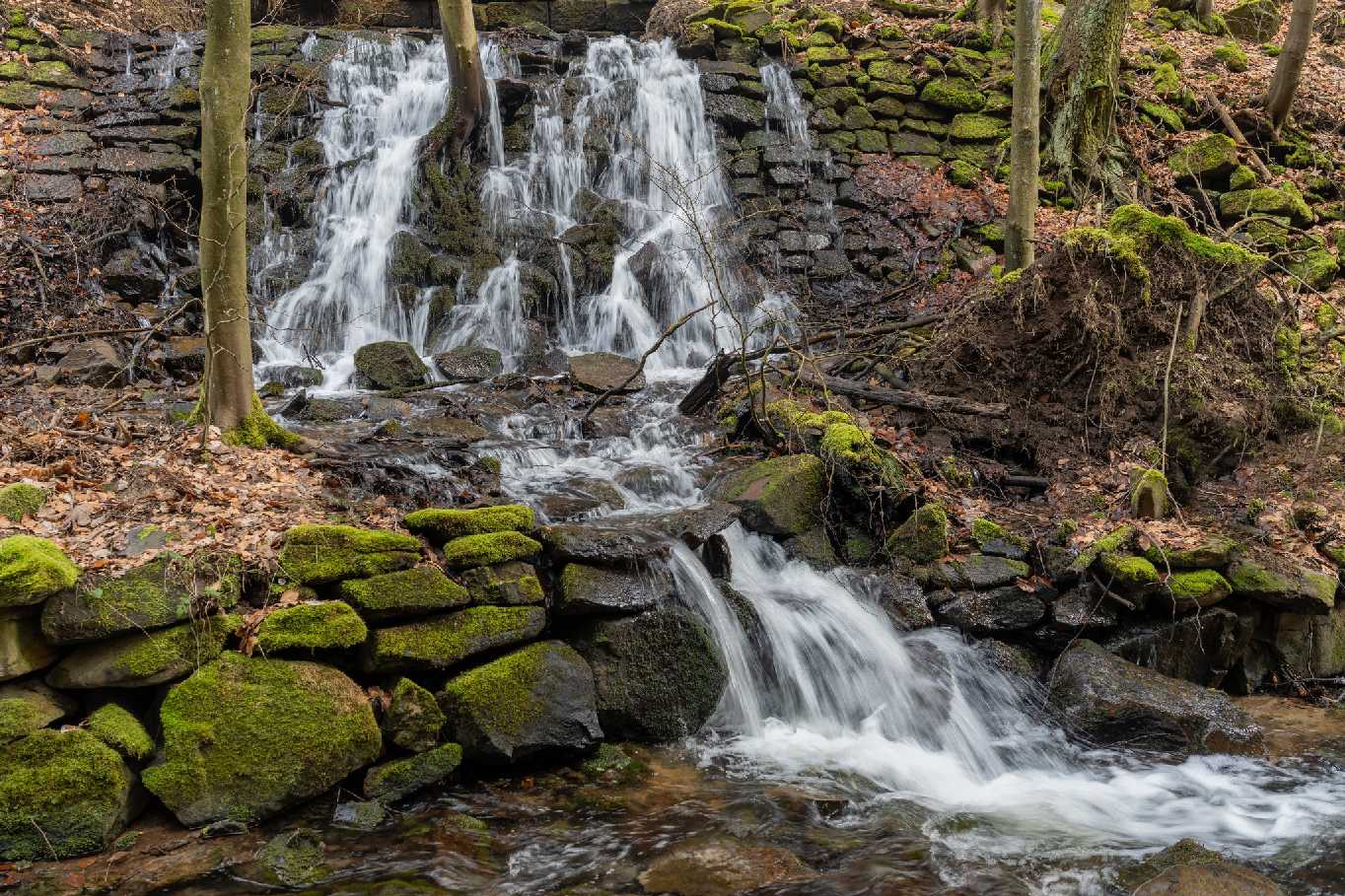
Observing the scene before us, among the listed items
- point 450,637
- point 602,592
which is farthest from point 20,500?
point 602,592

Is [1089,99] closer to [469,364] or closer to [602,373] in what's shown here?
[602,373]

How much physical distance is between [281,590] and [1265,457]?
750cm

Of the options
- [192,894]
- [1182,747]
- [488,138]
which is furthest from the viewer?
[488,138]

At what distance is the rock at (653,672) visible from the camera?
520 cm

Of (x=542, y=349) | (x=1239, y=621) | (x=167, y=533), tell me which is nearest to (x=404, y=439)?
(x=167, y=533)

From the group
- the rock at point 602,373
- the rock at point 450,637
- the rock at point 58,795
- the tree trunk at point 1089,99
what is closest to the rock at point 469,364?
the rock at point 602,373

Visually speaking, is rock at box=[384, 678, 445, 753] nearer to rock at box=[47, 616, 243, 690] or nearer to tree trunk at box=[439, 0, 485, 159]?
rock at box=[47, 616, 243, 690]

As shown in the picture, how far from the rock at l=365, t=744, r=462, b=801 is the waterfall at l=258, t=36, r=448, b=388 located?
20.3 ft

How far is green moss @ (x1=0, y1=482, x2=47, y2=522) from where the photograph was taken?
15.2ft

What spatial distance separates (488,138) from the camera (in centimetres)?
1335

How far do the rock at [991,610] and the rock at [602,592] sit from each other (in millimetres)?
2216

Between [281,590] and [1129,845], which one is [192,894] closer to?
[281,590]

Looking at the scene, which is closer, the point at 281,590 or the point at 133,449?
the point at 281,590

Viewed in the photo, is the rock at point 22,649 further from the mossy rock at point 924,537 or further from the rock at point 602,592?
the mossy rock at point 924,537
